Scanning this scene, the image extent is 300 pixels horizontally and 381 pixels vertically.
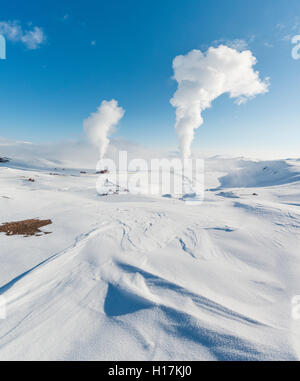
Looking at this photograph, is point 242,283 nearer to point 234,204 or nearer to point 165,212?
point 165,212

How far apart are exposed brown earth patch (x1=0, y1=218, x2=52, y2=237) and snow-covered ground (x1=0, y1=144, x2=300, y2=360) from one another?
0.30 m

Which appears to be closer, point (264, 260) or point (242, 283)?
point (242, 283)

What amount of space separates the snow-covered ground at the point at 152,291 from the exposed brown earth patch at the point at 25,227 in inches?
11.8

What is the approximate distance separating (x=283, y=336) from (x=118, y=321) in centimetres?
211

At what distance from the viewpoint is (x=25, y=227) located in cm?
504

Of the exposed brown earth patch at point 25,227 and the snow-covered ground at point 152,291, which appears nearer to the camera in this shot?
the snow-covered ground at point 152,291

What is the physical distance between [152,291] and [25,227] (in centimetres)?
486

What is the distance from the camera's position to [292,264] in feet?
10.8

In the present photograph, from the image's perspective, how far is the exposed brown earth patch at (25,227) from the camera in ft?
15.4

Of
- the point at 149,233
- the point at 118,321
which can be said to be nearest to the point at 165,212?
the point at 149,233

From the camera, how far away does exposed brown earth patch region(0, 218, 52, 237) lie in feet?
15.4

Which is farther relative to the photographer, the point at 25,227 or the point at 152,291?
the point at 25,227

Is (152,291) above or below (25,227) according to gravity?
below

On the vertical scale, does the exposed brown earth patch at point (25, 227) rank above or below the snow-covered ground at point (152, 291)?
above
